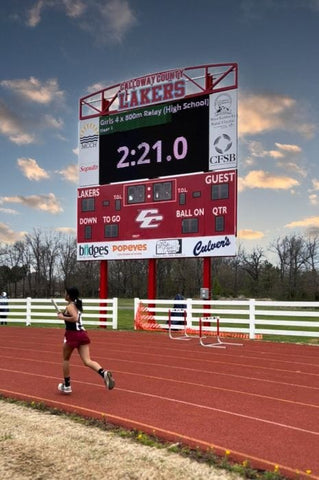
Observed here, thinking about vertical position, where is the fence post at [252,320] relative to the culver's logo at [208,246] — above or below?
below

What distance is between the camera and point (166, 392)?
963 cm

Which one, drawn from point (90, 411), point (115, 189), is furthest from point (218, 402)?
point (115, 189)

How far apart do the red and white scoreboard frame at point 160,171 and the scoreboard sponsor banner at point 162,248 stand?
0.13 ft

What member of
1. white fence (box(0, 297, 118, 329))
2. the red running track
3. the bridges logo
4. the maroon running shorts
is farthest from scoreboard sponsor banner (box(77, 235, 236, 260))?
the maroon running shorts

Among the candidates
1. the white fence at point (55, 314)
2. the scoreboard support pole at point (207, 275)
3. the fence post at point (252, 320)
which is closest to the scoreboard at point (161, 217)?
the scoreboard support pole at point (207, 275)

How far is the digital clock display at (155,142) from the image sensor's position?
72.6 ft

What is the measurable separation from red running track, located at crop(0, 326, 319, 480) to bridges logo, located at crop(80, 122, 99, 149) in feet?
35.1

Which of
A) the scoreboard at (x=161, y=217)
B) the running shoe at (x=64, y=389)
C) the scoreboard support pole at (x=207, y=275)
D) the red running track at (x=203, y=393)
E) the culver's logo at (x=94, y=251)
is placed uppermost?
the scoreboard at (x=161, y=217)

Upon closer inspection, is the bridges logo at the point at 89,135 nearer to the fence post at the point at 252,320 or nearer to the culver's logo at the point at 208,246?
the culver's logo at the point at 208,246

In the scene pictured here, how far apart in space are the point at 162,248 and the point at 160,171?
10.4ft

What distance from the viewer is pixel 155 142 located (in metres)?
23.0

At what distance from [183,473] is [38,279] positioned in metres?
85.7

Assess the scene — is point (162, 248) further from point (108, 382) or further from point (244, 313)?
point (108, 382)

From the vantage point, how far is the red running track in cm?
656
